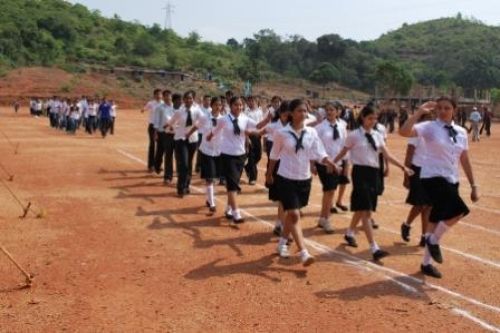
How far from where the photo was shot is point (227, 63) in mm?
96938

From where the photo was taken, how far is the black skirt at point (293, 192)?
7.26 metres

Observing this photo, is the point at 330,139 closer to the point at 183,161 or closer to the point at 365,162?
the point at 365,162

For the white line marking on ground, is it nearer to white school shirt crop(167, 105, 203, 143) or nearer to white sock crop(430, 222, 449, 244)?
white sock crop(430, 222, 449, 244)

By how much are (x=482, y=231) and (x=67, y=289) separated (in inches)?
253

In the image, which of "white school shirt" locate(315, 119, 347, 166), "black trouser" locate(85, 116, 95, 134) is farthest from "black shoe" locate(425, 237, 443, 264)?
"black trouser" locate(85, 116, 95, 134)

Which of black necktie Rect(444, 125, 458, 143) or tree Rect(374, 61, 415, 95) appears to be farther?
tree Rect(374, 61, 415, 95)

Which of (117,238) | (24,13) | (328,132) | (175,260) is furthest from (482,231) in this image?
(24,13)

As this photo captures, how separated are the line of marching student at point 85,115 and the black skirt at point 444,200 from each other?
21241 mm

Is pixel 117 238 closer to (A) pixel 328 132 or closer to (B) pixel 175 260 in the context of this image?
(B) pixel 175 260

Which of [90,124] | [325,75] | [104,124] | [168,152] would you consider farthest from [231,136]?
[325,75]

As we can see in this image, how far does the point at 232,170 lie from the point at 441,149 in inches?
142

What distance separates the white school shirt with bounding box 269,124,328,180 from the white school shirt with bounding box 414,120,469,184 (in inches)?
51.3

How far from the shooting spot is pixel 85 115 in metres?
30.0

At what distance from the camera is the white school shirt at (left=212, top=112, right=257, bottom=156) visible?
378 inches
